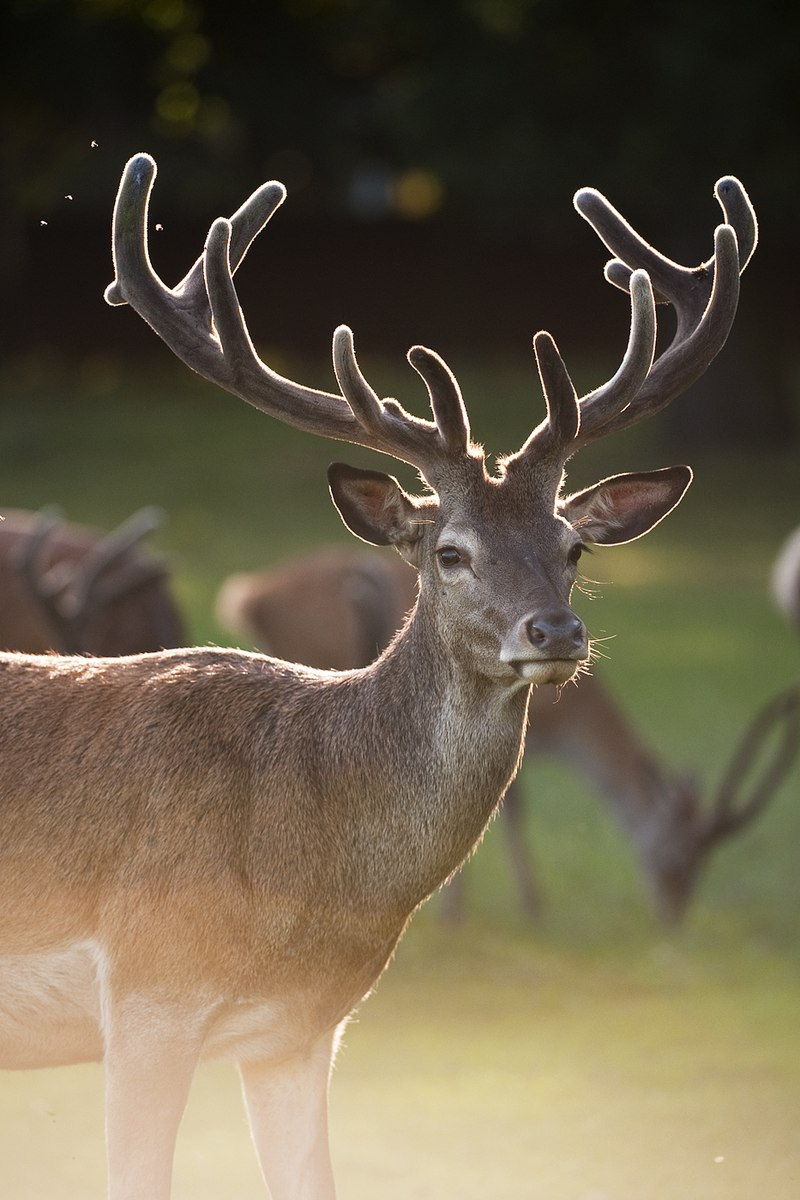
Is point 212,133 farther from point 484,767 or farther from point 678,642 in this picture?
point 484,767

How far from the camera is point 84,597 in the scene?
8969mm

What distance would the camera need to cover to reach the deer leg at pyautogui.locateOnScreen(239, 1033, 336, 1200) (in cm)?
438

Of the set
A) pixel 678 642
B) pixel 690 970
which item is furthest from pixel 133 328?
pixel 690 970

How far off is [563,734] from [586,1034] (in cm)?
212

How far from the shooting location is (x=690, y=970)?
8.47m

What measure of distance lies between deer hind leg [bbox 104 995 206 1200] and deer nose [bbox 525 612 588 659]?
1.04 meters

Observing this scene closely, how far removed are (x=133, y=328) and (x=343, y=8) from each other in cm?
606

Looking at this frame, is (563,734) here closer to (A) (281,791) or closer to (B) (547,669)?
(A) (281,791)

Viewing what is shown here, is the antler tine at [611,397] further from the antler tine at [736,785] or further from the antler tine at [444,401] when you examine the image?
the antler tine at [736,785]

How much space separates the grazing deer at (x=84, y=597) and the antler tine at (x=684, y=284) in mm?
4246

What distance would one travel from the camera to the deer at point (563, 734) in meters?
9.02

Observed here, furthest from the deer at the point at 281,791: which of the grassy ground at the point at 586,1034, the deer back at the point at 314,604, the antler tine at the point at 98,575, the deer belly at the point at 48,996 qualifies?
the deer back at the point at 314,604

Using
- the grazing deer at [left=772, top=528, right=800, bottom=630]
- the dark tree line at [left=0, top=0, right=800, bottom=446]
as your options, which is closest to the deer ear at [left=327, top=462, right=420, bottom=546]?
the grazing deer at [left=772, top=528, right=800, bottom=630]

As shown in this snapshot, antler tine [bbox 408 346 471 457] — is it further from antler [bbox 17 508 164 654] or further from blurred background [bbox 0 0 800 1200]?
antler [bbox 17 508 164 654]
